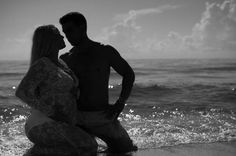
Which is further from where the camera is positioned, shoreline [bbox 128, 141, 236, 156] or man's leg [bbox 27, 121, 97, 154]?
shoreline [bbox 128, 141, 236, 156]

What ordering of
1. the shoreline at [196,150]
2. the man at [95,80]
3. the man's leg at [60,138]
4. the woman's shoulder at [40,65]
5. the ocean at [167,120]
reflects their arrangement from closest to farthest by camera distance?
the woman's shoulder at [40,65], the man's leg at [60,138], the man at [95,80], the shoreline at [196,150], the ocean at [167,120]

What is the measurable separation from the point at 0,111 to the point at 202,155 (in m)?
6.87

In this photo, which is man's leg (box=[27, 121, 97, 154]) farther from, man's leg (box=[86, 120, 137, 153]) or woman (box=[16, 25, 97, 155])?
man's leg (box=[86, 120, 137, 153])

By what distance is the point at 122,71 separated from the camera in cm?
484

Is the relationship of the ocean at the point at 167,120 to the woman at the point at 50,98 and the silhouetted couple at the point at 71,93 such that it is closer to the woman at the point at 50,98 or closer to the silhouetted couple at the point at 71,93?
the silhouetted couple at the point at 71,93

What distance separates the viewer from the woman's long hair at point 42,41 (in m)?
4.12

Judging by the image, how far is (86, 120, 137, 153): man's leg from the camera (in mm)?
4859

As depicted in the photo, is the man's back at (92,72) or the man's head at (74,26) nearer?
the man's head at (74,26)

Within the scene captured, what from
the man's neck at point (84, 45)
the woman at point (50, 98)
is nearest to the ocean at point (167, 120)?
the woman at point (50, 98)

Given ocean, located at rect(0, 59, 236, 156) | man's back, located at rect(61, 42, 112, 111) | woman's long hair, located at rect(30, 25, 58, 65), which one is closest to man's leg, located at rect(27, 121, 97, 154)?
man's back, located at rect(61, 42, 112, 111)

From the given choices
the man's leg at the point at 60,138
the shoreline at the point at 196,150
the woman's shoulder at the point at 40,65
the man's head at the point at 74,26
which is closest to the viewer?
the woman's shoulder at the point at 40,65

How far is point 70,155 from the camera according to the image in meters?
4.44

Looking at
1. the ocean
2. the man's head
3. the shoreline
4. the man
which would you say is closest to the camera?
the man's head

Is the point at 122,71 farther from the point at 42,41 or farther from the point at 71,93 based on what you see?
the point at 42,41
